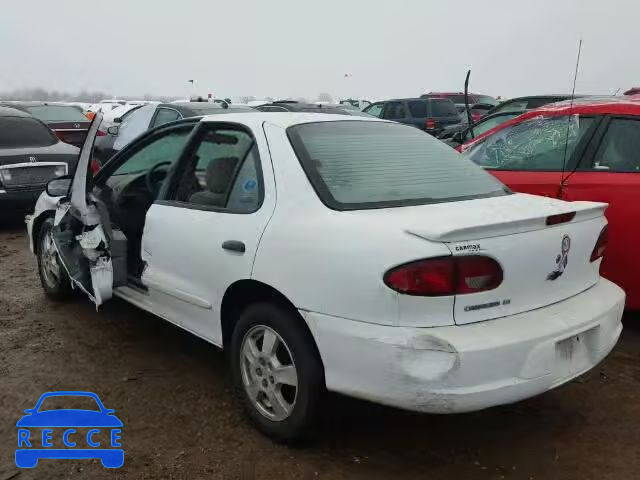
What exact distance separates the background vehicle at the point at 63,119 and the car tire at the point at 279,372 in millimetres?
9325

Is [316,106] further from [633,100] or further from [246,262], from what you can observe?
[246,262]

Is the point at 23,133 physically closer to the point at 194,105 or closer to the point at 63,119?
the point at 194,105

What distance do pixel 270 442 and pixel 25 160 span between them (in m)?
6.17

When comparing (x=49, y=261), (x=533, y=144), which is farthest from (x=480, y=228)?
(x=49, y=261)

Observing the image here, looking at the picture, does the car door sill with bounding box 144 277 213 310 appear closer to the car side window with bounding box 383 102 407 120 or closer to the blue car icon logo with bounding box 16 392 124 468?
the blue car icon logo with bounding box 16 392 124 468

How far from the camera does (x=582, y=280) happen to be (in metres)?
2.96

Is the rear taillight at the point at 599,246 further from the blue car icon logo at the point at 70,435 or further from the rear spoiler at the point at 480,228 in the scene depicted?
the blue car icon logo at the point at 70,435

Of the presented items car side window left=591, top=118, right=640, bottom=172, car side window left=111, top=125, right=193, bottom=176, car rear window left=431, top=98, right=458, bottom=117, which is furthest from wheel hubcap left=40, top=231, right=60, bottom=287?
car rear window left=431, top=98, right=458, bottom=117

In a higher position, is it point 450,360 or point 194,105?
point 194,105

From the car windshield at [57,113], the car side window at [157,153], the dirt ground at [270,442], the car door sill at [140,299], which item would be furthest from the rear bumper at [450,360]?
the car windshield at [57,113]

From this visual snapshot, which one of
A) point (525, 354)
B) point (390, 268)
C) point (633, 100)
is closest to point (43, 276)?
point (390, 268)

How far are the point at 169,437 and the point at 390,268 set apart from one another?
1447 millimetres

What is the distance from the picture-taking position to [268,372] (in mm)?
2945

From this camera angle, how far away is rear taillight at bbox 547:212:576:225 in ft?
9.02
